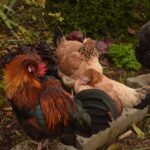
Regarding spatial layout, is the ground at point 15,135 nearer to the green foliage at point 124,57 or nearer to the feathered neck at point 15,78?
the feathered neck at point 15,78

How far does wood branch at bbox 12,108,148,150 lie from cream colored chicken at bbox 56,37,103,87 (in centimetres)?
57

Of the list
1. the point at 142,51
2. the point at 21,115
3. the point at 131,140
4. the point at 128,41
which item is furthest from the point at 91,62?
the point at 128,41

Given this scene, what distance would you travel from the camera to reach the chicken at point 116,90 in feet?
13.2

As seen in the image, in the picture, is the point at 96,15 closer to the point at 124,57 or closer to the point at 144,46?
the point at 124,57

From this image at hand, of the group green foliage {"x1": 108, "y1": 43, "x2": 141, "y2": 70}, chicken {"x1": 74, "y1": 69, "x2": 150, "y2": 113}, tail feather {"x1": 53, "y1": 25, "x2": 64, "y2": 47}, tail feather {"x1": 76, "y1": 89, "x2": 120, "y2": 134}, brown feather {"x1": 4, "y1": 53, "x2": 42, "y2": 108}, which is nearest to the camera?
brown feather {"x1": 4, "y1": 53, "x2": 42, "y2": 108}

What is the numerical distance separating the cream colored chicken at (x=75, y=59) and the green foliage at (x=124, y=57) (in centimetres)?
103

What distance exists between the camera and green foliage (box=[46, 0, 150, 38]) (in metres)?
5.91

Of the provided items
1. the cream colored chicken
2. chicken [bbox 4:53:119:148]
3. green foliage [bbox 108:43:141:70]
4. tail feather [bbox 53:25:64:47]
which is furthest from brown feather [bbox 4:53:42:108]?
green foliage [bbox 108:43:141:70]

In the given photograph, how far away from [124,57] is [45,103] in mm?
2550

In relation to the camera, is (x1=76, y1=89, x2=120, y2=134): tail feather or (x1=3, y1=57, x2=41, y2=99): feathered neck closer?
(x1=3, y1=57, x2=41, y2=99): feathered neck

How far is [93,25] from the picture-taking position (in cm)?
605

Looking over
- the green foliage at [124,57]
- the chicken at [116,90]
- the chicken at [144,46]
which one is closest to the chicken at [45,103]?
the chicken at [116,90]

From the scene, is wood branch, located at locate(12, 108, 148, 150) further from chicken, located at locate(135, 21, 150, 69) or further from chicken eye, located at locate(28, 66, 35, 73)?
chicken eye, located at locate(28, 66, 35, 73)

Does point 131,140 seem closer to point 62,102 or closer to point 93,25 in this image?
point 62,102
